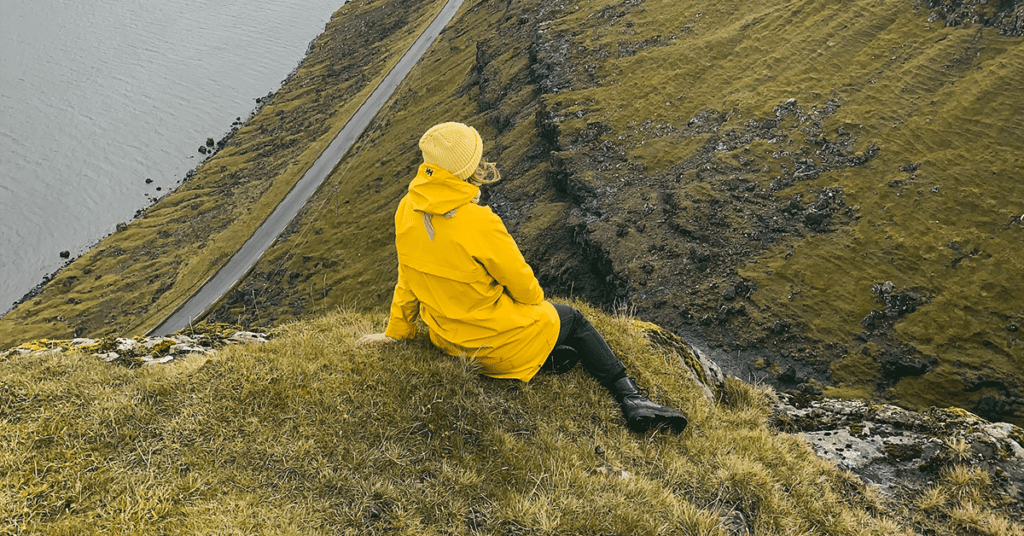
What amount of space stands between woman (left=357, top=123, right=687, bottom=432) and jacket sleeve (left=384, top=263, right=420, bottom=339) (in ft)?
0.05

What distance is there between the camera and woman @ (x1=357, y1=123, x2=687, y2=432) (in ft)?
21.2

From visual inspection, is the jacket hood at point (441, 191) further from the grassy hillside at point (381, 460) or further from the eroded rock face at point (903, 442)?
the eroded rock face at point (903, 442)

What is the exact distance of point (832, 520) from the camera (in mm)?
6707

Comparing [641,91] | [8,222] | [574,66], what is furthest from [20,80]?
[641,91]

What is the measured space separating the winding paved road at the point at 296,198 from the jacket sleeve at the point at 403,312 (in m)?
48.0

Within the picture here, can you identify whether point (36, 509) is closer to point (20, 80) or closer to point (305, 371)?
point (305, 371)

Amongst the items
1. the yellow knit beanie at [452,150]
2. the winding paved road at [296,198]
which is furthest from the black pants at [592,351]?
the winding paved road at [296,198]

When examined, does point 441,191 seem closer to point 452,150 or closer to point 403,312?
point 452,150

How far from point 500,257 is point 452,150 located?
4.52 feet

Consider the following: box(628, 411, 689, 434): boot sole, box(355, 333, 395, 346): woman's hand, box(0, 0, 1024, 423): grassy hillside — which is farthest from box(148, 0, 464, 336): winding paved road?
box(628, 411, 689, 434): boot sole

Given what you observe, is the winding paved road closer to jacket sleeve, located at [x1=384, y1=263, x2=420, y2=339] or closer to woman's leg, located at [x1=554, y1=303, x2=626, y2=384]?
jacket sleeve, located at [x1=384, y1=263, x2=420, y2=339]

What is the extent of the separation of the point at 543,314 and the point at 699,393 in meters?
3.61

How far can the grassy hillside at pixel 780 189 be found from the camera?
101 ft

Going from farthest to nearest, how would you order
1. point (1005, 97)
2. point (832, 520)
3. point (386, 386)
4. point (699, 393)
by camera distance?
1. point (1005, 97)
2. point (699, 393)
3. point (386, 386)
4. point (832, 520)
